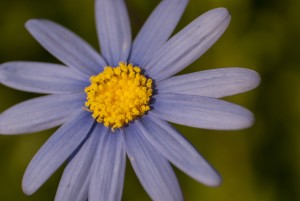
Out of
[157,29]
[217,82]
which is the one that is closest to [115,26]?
[157,29]

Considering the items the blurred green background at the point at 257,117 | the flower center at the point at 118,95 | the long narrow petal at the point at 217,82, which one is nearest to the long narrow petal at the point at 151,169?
the flower center at the point at 118,95

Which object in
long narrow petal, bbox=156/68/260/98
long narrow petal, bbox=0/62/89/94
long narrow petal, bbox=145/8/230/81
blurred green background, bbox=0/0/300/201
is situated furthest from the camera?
blurred green background, bbox=0/0/300/201

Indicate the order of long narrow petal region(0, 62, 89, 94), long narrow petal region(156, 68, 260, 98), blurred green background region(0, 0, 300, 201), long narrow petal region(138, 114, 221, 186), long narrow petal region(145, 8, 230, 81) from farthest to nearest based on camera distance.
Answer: blurred green background region(0, 0, 300, 201)
long narrow petal region(0, 62, 89, 94)
long narrow petal region(145, 8, 230, 81)
long narrow petal region(156, 68, 260, 98)
long narrow petal region(138, 114, 221, 186)

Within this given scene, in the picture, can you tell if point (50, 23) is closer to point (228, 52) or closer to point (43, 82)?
point (43, 82)

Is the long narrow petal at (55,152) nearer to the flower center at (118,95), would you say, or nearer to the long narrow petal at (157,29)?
the flower center at (118,95)

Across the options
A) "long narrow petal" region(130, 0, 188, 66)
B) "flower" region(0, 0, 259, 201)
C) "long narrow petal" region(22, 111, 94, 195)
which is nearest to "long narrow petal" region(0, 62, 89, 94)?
"flower" region(0, 0, 259, 201)

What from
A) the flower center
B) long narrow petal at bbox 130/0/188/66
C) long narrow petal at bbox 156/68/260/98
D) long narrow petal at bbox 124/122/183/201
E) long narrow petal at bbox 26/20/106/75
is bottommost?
long narrow petal at bbox 124/122/183/201

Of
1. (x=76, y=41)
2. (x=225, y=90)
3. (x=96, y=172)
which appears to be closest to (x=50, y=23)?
(x=76, y=41)

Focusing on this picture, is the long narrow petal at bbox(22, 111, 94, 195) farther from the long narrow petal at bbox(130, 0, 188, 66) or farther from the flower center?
the long narrow petal at bbox(130, 0, 188, 66)
